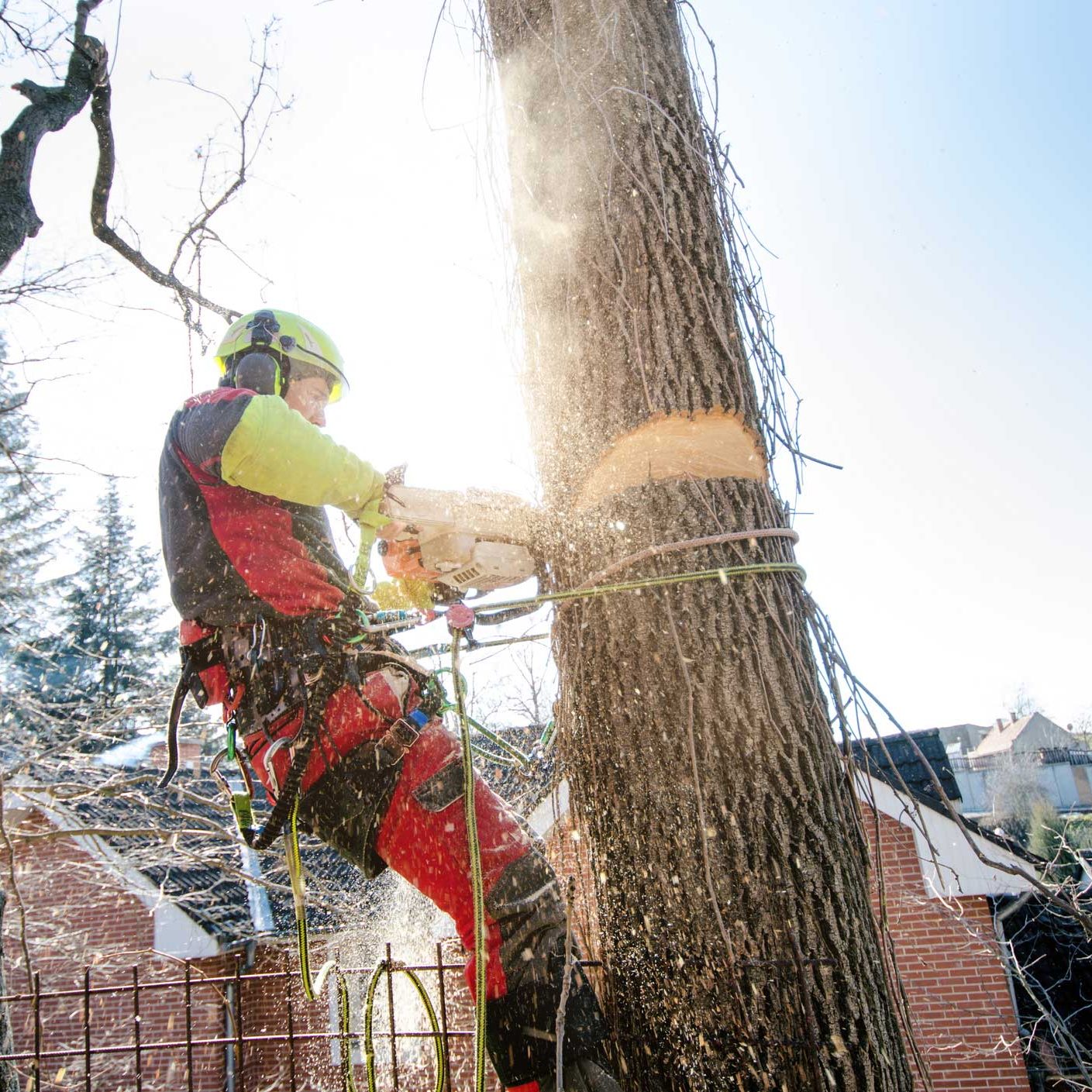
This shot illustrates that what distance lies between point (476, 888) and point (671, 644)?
25.8 inches

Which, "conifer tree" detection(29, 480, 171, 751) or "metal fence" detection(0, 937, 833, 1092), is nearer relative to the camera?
"metal fence" detection(0, 937, 833, 1092)

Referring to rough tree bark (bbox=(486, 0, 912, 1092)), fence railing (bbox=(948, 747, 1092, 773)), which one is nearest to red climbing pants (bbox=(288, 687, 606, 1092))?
rough tree bark (bbox=(486, 0, 912, 1092))

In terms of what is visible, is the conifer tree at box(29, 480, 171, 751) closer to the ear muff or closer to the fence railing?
the ear muff

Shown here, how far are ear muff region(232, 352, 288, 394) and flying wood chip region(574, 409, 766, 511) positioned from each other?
1.20 meters

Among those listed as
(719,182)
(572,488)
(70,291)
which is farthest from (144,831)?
(719,182)

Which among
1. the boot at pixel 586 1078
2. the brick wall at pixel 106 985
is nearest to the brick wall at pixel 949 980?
the boot at pixel 586 1078

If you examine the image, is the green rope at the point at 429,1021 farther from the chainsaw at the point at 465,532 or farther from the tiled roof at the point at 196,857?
the tiled roof at the point at 196,857

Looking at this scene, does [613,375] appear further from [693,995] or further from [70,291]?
[70,291]

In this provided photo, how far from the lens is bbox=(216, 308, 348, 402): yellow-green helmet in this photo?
2.59 m

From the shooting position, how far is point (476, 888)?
170 cm

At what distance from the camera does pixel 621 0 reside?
2.05m

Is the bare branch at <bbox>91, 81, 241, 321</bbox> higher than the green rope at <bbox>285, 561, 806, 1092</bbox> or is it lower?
higher

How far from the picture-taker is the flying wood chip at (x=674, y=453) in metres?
1.78

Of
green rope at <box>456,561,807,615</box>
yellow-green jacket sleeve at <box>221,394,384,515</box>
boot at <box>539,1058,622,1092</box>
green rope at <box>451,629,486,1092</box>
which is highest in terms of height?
yellow-green jacket sleeve at <box>221,394,384,515</box>
